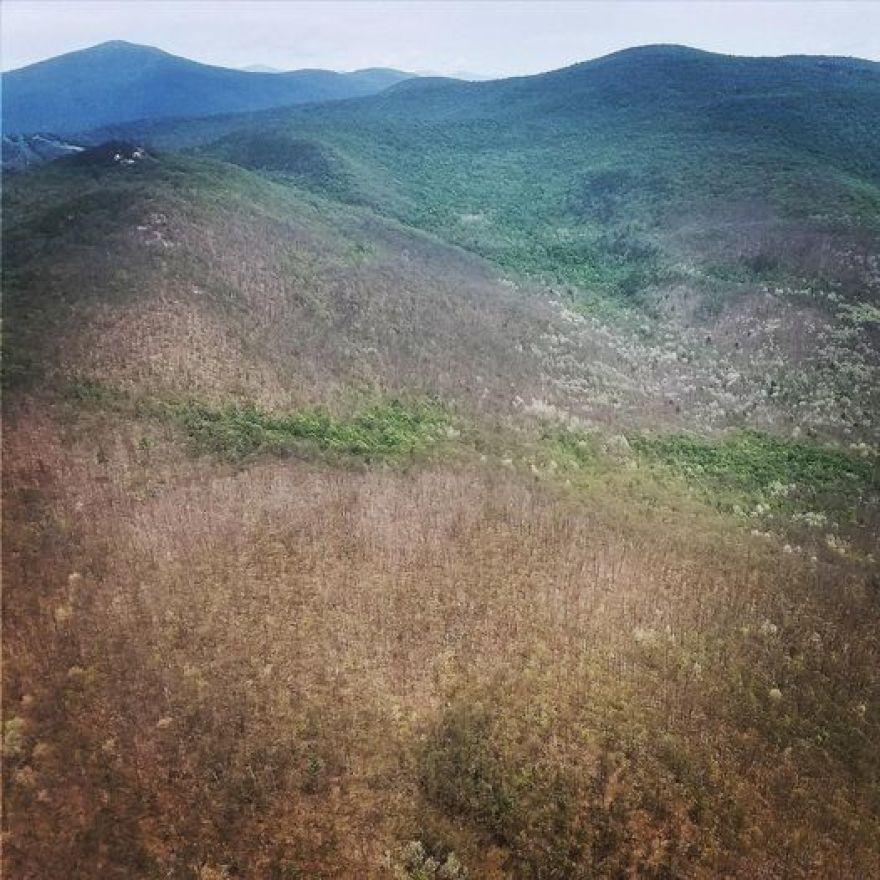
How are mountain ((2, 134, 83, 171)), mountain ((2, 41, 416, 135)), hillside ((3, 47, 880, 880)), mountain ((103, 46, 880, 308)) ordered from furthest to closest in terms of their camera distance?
mountain ((2, 41, 416, 135))
mountain ((2, 134, 83, 171))
mountain ((103, 46, 880, 308))
hillside ((3, 47, 880, 880))

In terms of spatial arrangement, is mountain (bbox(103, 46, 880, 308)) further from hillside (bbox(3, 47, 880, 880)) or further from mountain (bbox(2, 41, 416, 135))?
mountain (bbox(2, 41, 416, 135))

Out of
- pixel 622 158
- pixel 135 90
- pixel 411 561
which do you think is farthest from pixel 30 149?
pixel 135 90

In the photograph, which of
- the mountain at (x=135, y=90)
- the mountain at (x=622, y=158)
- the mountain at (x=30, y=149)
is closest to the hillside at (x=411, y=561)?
the mountain at (x=622, y=158)

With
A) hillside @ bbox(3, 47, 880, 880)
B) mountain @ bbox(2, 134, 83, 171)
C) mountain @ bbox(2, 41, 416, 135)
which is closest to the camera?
hillside @ bbox(3, 47, 880, 880)

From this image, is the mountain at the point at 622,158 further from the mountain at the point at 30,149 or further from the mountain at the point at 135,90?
the mountain at the point at 135,90

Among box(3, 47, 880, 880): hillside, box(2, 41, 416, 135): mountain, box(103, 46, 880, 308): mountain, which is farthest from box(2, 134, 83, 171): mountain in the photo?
box(2, 41, 416, 135): mountain

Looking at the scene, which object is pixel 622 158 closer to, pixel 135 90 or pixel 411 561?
pixel 411 561

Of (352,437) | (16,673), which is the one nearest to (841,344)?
(352,437)
